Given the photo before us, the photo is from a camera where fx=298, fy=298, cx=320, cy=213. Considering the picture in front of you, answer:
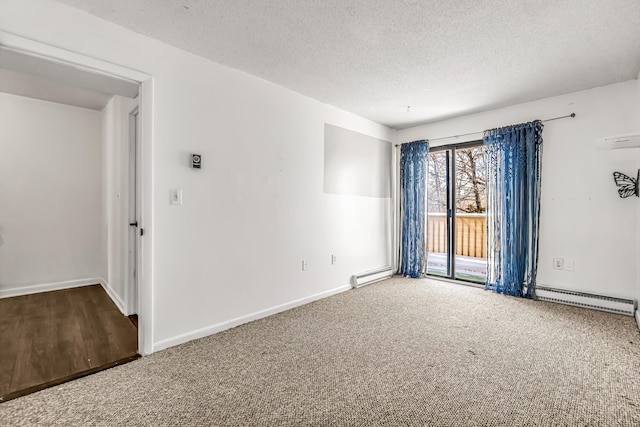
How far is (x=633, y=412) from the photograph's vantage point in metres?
1.59

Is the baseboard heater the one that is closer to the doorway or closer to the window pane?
the window pane

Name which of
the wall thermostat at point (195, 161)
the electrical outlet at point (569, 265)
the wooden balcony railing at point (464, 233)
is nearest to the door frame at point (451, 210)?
the wooden balcony railing at point (464, 233)

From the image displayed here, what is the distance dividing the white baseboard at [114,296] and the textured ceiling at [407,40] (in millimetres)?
2693

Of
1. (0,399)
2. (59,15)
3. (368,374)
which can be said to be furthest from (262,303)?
(59,15)

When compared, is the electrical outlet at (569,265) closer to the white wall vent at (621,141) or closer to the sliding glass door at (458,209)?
the sliding glass door at (458,209)

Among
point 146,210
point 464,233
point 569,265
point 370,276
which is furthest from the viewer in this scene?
point 464,233

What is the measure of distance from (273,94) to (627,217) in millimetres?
3887

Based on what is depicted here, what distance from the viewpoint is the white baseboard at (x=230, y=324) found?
2.34 metres

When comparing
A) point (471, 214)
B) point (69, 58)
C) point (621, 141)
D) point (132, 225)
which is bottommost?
point (132, 225)

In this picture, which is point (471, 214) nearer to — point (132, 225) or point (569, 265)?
point (569, 265)

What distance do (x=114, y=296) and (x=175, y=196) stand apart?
2.14 meters

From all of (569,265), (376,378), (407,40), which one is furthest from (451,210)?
(376,378)

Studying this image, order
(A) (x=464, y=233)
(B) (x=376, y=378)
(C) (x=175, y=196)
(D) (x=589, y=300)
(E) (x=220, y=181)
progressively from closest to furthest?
(B) (x=376, y=378), (C) (x=175, y=196), (E) (x=220, y=181), (D) (x=589, y=300), (A) (x=464, y=233)

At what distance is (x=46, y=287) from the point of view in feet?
13.0
